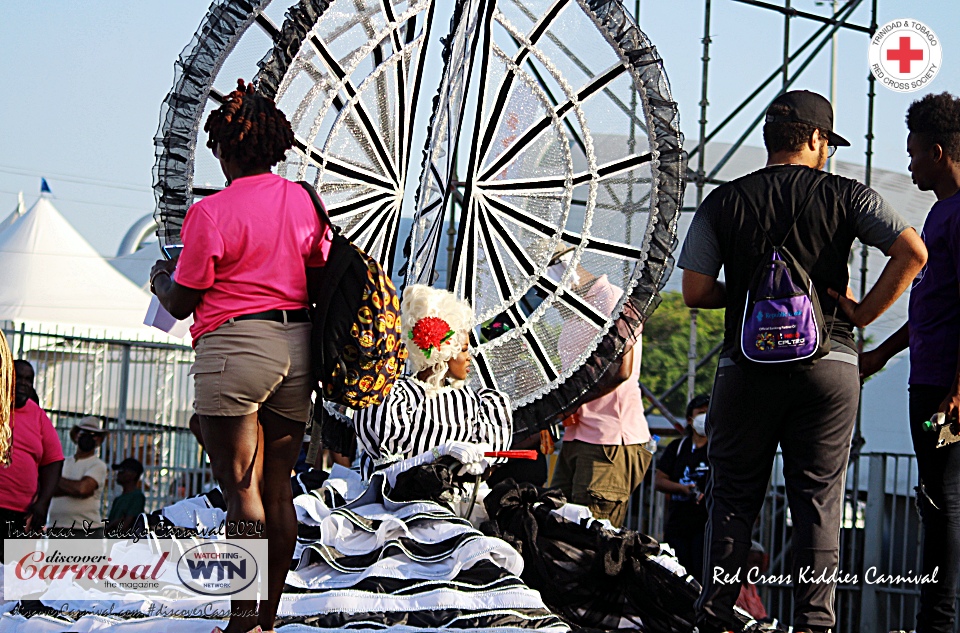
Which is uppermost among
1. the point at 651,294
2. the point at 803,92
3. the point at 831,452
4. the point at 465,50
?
the point at 465,50

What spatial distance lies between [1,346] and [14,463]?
1.86 meters

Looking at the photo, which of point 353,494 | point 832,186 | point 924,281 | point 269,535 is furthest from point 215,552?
point 924,281

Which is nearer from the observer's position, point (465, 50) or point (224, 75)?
point (224, 75)

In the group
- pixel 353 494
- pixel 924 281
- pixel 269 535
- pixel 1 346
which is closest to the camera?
pixel 269 535

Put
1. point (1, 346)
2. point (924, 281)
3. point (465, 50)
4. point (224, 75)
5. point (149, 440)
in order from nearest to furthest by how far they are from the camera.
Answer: point (924, 281), point (1, 346), point (224, 75), point (465, 50), point (149, 440)

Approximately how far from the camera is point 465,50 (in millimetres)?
6062

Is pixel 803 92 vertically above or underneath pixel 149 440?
above

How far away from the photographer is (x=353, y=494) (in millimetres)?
5125

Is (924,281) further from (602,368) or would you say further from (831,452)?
(602,368)

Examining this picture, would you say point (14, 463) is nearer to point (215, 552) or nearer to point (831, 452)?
point (215, 552)

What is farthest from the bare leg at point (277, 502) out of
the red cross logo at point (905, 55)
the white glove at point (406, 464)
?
the red cross logo at point (905, 55)

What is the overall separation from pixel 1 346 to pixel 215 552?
1.64 metres

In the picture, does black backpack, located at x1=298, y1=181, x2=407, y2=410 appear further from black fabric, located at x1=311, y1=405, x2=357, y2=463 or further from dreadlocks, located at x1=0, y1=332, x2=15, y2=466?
black fabric, located at x1=311, y1=405, x2=357, y2=463

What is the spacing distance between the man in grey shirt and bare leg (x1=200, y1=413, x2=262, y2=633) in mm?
1325
